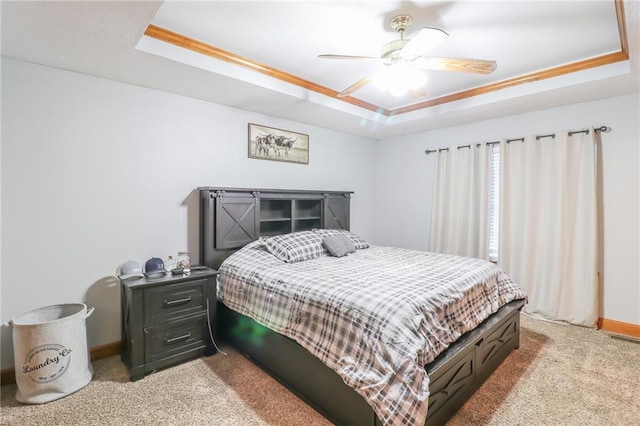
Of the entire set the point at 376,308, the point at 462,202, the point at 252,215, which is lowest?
the point at 376,308

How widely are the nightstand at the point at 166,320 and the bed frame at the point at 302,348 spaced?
27 cm

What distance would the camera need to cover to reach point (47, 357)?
2.09m

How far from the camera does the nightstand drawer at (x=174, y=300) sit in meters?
2.43

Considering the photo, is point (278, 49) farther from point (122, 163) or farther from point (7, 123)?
point (7, 123)

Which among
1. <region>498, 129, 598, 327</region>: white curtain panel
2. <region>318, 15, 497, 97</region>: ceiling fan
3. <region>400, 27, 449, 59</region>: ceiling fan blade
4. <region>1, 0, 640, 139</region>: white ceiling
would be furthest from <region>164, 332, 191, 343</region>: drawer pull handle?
<region>498, 129, 598, 327</region>: white curtain panel

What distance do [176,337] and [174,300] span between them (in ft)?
1.01

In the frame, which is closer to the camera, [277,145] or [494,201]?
[277,145]

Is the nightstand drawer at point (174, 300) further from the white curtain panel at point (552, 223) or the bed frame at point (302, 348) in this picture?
the white curtain panel at point (552, 223)

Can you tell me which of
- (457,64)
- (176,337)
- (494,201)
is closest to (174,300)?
(176,337)

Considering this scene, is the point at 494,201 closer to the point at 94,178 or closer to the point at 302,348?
the point at 302,348

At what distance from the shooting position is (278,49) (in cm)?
260

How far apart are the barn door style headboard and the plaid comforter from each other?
10.1 inches

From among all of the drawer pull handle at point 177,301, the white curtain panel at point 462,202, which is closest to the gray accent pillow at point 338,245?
the drawer pull handle at point 177,301

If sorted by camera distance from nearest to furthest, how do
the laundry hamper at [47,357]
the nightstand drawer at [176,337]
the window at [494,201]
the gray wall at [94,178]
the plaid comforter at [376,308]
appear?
the plaid comforter at [376,308] < the laundry hamper at [47,357] < the gray wall at [94,178] < the nightstand drawer at [176,337] < the window at [494,201]
